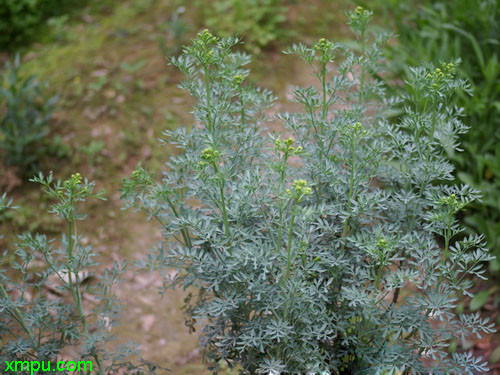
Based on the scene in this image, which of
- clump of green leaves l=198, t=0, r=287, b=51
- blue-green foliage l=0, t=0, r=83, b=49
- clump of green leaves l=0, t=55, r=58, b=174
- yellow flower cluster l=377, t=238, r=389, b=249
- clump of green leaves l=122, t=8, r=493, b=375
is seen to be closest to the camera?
yellow flower cluster l=377, t=238, r=389, b=249

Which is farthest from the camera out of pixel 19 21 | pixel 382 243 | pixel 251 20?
pixel 19 21

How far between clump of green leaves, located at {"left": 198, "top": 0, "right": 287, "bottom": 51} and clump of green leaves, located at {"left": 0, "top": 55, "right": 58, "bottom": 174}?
6.08ft

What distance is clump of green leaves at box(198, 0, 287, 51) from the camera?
17.0 ft

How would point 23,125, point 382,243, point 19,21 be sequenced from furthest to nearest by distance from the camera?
point 19,21, point 23,125, point 382,243

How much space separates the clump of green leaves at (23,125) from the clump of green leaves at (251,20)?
6.08 ft

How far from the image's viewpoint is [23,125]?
4219mm

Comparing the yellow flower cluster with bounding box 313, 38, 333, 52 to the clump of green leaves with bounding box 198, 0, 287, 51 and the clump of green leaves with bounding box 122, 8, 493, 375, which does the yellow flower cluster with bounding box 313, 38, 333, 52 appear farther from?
the clump of green leaves with bounding box 198, 0, 287, 51

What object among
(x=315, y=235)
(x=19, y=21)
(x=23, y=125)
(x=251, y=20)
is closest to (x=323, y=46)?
(x=315, y=235)

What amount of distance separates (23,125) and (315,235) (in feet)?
10.1

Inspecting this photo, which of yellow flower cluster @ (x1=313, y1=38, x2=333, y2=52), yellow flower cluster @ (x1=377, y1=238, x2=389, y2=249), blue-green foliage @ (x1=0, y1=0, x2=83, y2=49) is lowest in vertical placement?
blue-green foliage @ (x1=0, y1=0, x2=83, y2=49)

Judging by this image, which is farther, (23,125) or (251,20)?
(251,20)

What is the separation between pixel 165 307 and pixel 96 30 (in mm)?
3375

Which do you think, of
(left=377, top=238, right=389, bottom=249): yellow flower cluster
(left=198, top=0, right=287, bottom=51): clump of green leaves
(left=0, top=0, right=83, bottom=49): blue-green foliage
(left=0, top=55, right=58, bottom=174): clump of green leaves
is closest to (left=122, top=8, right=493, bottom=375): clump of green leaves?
(left=377, top=238, right=389, bottom=249): yellow flower cluster

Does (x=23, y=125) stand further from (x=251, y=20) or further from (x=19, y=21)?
(x=251, y=20)
